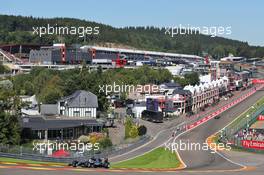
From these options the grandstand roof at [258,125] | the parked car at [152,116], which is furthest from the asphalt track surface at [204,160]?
the parked car at [152,116]

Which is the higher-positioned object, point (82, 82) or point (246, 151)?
point (82, 82)

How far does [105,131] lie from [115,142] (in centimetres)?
646

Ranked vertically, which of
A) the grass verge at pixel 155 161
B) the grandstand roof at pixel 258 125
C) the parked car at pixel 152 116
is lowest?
the grass verge at pixel 155 161

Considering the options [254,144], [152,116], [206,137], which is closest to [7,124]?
[254,144]

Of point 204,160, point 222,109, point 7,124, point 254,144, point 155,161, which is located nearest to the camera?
point 155,161

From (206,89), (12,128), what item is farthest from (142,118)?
(12,128)

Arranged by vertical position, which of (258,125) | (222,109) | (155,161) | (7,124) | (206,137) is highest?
(7,124)

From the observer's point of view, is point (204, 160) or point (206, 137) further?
point (206, 137)

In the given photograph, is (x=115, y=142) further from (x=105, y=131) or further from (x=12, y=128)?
(x=12, y=128)

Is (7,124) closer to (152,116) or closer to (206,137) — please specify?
(206,137)

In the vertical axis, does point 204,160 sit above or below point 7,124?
below

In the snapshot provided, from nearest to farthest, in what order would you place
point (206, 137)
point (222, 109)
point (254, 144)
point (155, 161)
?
1. point (155, 161)
2. point (254, 144)
3. point (206, 137)
4. point (222, 109)

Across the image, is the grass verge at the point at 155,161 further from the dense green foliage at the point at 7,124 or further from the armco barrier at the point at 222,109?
the armco barrier at the point at 222,109

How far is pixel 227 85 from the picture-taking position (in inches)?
6693
